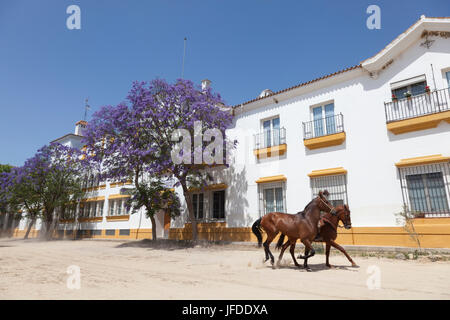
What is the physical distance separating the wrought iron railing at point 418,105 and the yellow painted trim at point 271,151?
5.04 metres

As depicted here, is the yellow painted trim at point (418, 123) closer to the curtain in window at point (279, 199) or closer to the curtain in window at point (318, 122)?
the curtain in window at point (318, 122)

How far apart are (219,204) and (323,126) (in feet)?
25.4

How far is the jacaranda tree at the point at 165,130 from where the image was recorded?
14.6 meters

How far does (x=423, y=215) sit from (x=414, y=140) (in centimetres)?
300

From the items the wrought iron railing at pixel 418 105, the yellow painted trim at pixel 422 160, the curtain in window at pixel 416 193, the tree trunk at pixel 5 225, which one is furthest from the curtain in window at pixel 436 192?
the tree trunk at pixel 5 225

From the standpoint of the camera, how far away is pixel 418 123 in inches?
434

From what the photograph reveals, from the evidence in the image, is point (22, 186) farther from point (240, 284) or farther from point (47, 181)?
point (240, 284)

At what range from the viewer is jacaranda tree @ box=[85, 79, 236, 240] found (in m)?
14.6

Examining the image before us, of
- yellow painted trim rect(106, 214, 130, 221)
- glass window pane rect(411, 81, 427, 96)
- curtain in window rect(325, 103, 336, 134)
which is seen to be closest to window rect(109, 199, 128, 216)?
yellow painted trim rect(106, 214, 130, 221)

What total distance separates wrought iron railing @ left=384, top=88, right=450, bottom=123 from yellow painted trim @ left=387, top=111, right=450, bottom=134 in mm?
266

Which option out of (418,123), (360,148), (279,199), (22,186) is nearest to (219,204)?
(279,199)

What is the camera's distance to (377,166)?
39.1 ft

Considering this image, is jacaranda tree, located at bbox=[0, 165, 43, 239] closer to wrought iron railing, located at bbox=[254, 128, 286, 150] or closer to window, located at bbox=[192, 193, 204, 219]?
window, located at bbox=[192, 193, 204, 219]
